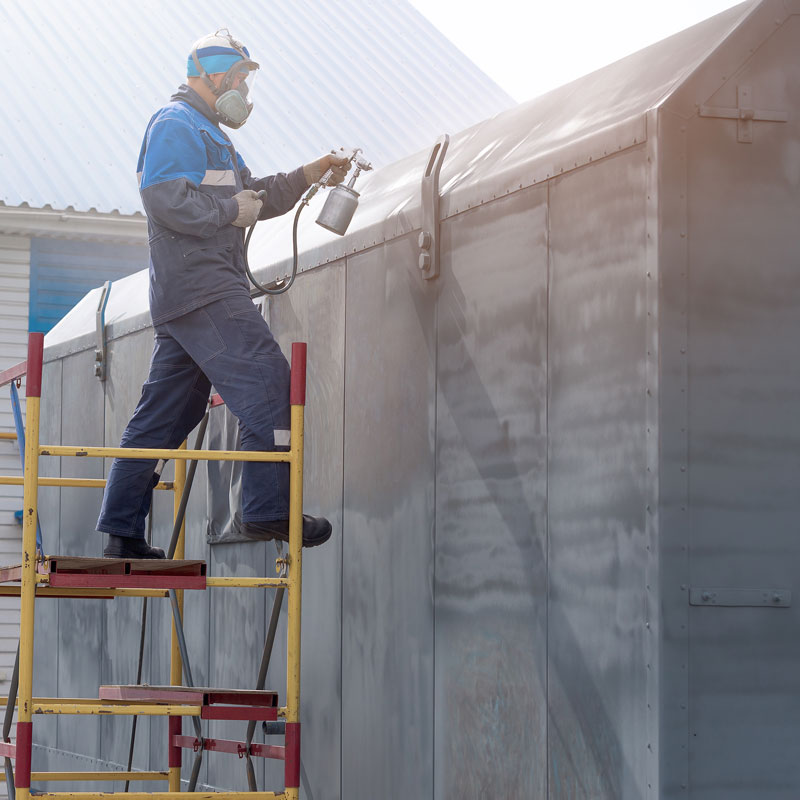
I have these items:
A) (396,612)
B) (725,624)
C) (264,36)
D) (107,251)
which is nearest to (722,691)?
(725,624)

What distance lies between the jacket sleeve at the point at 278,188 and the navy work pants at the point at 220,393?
57cm

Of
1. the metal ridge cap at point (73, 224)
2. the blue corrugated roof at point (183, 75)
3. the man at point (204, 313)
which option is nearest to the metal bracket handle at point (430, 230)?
Result: the man at point (204, 313)

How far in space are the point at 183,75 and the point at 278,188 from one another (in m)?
10.6

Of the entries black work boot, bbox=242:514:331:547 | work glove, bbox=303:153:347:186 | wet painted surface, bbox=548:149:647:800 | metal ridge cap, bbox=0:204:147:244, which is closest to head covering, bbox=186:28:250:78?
work glove, bbox=303:153:347:186

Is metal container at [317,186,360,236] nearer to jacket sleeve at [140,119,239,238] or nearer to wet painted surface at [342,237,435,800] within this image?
wet painted surface at [342,237,435,800]

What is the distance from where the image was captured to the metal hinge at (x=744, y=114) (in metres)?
4.19

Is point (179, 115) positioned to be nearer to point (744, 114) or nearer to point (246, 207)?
point (246, 207)

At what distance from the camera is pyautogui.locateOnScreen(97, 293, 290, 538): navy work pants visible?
16.5ft

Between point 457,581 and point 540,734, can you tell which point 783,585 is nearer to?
point 540,734

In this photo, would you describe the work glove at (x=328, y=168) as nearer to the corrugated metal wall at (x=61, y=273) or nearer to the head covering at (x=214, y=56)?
the head covering at (x=214, y=56)

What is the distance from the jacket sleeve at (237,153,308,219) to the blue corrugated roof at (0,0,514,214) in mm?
7962

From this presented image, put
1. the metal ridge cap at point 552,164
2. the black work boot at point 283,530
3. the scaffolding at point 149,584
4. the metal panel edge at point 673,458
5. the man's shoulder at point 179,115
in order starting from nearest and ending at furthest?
→ the metal panel edge at point 673,458 < the metal ridge cap at point 552,164 < the scaffolding at point 149,584 < the black work boot at point 283,530 < the man's shoulder at point 179,115

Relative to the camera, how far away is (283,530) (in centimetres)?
502

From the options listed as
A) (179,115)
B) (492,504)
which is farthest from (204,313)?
(492,504)
